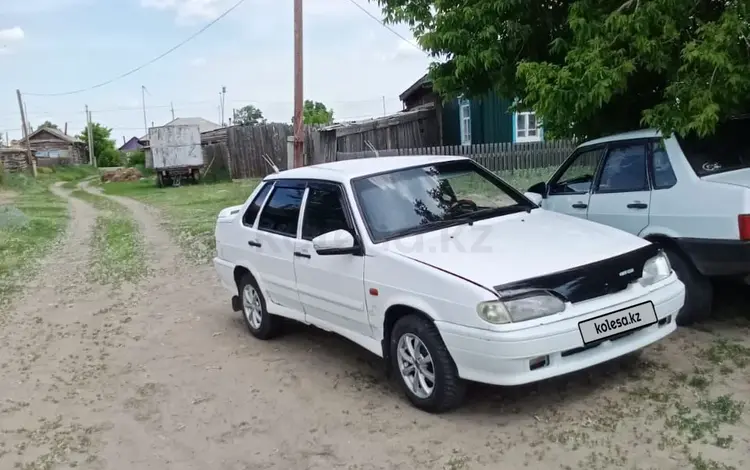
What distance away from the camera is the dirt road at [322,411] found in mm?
3945

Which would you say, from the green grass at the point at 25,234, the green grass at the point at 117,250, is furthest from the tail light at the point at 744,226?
the green grass at the point at 25,234

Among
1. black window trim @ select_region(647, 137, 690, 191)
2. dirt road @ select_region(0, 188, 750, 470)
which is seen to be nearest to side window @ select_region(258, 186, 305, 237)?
dirt road @ select_region(0, 188, 750, 470)

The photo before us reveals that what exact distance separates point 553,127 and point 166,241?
8856mm

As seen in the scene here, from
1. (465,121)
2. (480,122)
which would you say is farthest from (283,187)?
(465,121)

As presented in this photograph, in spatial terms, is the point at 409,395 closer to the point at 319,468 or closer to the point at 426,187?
the point at 319,468

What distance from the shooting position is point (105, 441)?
4582mm

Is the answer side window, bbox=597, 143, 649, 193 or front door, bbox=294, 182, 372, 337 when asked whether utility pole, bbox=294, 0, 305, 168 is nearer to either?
front door, bbox=294, 182, 372, 337

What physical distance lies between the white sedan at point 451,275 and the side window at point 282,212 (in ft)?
0.05

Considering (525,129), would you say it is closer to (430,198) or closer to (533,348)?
(430,198)

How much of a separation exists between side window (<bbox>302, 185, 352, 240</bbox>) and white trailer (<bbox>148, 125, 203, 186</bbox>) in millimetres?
28216

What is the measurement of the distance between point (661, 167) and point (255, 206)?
12.0 feet

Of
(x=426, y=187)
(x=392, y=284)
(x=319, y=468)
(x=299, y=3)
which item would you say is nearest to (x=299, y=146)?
(x=299, y=3)

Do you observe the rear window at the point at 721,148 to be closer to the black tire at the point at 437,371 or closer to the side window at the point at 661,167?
the side window at the point at 661,167

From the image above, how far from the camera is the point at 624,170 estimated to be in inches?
239
